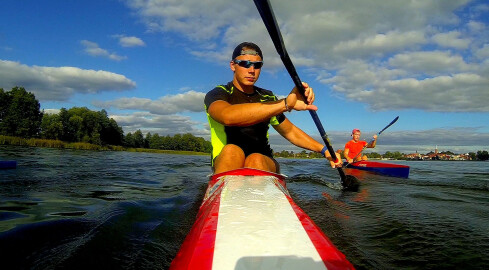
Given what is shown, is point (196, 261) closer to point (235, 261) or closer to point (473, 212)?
point (235, 261)

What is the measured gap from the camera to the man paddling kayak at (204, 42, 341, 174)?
2736 mm

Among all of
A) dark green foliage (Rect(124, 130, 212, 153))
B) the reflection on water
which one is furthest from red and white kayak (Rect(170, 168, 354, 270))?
dark green foliage (Rect(124, 130, 212, 153))

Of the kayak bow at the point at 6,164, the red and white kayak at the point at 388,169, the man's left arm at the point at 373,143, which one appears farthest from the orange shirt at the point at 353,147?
the kayak bow at the point at 6,164

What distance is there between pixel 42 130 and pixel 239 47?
258 feet

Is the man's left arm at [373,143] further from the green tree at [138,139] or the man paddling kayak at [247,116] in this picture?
the green tree at [138,139]

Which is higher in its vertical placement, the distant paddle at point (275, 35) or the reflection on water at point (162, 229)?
the distant paddle at point (275, 35)

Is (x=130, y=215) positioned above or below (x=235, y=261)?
below

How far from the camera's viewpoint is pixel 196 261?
4.10ft

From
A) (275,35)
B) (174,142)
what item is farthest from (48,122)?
(275,35)

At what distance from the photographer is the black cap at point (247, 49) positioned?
3717mm

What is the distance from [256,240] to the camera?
4.73 ft

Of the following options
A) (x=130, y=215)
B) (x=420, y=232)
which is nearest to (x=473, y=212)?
(x=420, y=232)

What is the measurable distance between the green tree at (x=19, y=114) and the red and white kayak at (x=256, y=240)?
76.8 metres

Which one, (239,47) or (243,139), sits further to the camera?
(243,139)
